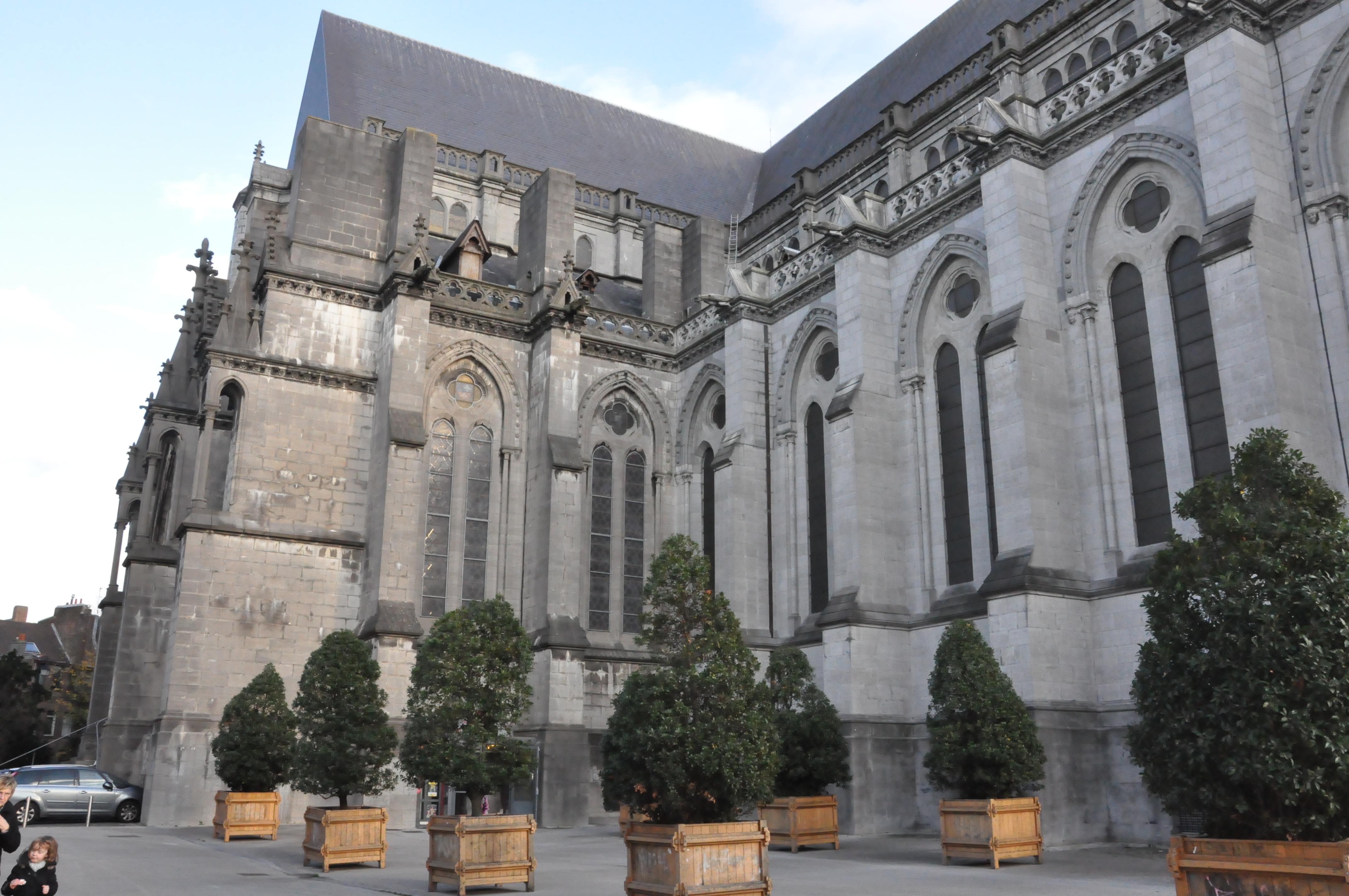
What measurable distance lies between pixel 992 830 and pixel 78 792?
19977mm

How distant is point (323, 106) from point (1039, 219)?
81.0 feet

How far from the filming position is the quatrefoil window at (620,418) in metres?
30.3

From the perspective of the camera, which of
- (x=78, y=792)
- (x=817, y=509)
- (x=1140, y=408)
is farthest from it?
(x=817, y=509)

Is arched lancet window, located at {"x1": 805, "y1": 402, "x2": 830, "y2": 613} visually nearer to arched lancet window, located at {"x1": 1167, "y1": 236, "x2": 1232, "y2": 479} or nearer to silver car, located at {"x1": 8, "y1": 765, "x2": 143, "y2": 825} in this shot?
arched lancet window, located at {"x1": 1167, "y1": 236, "x2": 1232, "y2": 479}

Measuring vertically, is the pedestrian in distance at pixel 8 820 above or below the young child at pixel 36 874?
above

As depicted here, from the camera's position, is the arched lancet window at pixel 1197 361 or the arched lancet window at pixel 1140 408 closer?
the arched lancet window at pixel 1197 361

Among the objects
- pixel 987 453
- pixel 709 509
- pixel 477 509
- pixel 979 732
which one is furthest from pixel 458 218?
pixel 979 732

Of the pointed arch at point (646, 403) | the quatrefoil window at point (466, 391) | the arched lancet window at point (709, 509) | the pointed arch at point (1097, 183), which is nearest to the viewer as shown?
the pointed arch at point (1097, 183)

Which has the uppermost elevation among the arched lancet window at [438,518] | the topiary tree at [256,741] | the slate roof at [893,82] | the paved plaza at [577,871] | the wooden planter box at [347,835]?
the slate roof at [893,82]

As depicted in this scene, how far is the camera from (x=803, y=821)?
17281 mm

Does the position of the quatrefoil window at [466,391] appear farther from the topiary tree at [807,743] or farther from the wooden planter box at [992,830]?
the wooden planter box at [992,830]

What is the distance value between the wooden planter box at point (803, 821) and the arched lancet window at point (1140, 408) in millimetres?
7004

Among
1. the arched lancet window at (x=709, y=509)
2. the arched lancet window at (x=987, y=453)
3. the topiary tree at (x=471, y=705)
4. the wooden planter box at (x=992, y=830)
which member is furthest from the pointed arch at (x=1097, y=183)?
the topiary tree at (x=471, y=705)

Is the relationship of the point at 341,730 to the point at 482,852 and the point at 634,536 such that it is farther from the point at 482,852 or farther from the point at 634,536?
the point at 634,536
